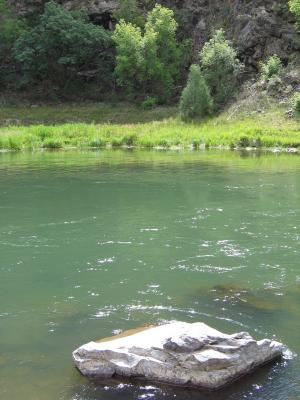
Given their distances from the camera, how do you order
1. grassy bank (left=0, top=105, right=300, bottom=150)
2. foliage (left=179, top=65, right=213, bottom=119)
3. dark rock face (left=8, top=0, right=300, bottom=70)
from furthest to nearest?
dark rock face (left=8, top=0, right=300, bottom=70)
foliage (left=179, top=65, right=213, bottom=119)
grassy bank (left=0, top=105, right=300, bottom=150)

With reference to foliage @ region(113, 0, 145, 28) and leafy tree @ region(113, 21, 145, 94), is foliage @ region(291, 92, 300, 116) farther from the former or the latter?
foliage @ region(113, 0, 145, 28)

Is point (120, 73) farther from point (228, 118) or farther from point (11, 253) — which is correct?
point (11, 253)

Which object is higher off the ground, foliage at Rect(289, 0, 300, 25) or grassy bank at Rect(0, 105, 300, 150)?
foliage at Rect(289, 0, 300, 25)

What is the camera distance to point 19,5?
72.9 meters

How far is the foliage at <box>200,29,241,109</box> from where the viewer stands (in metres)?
52.6

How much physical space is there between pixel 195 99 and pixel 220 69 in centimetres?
615

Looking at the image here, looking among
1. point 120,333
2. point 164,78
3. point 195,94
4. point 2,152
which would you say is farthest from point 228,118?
point 120,333

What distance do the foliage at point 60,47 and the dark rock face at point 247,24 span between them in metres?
7.67

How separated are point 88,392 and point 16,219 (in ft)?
31.5

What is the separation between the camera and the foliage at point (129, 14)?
6600cm

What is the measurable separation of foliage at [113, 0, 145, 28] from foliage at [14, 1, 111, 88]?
4.12m

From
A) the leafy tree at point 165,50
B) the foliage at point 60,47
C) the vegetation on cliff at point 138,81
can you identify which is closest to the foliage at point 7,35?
the vegetation on cliff at point 138,81

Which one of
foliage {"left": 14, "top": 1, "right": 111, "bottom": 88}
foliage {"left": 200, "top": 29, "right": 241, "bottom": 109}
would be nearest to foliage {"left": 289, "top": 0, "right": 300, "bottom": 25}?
foliage {"left": 200, "top": 29, "right": 241, "bottom": 109}

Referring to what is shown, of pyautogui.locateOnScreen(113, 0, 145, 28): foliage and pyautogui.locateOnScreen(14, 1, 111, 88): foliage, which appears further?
pyautogui.locateOnScreen(113, 0, 145, 28): foliage
